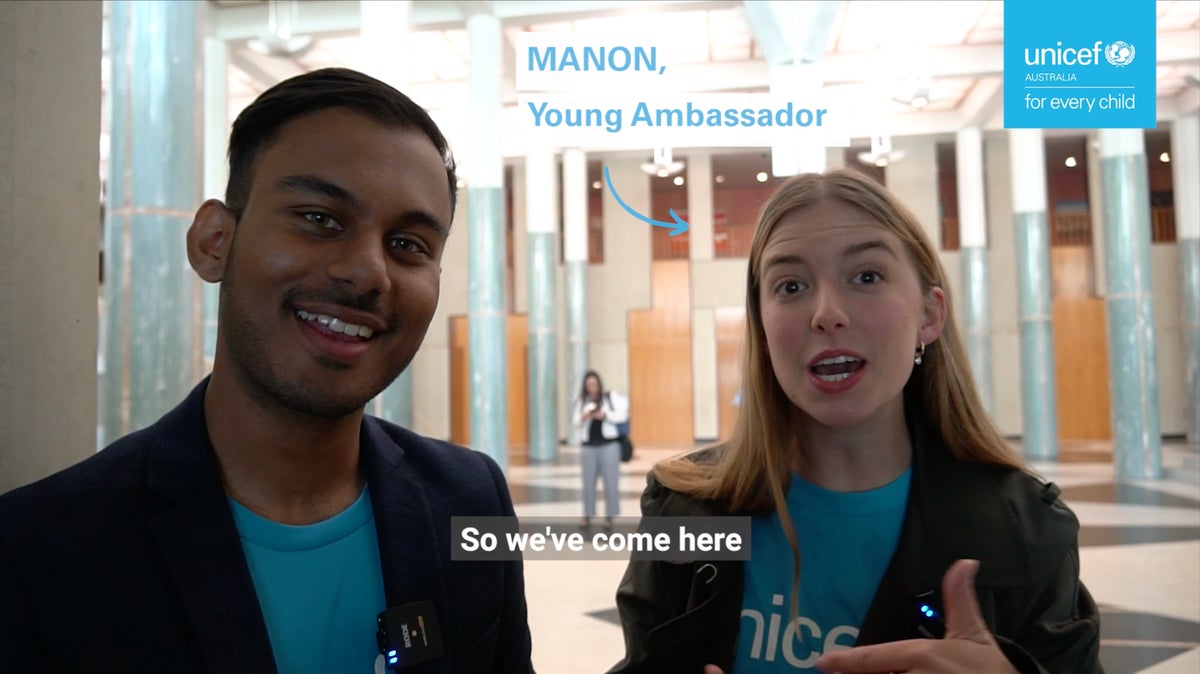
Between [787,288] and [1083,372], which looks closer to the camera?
[787,288]

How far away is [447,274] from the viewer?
65.2ft

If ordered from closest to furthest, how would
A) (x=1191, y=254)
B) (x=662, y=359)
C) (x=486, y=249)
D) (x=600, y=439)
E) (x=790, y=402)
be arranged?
(x=790, y=402), (x=600, y=439), (x=486, y=249), (x=1191, y=254), (x=662, y=359)

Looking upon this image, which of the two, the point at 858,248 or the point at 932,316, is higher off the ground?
the point at 858,248

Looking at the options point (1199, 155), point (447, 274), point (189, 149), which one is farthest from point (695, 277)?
point (189, 149)

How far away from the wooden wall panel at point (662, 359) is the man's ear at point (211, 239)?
18841 millimetres

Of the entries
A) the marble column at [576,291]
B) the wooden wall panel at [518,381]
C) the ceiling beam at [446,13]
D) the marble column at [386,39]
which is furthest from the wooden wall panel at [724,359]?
the marble column at [386,39]

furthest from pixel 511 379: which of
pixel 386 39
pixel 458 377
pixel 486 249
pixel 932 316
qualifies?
pixel 932 316

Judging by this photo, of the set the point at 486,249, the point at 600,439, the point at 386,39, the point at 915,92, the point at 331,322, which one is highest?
the point at 386,39

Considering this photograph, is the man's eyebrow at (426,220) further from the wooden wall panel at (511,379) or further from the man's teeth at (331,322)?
the wooden wall panel at (511,379)

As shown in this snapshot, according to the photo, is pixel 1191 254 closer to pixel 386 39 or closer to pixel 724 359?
pixel 724 359

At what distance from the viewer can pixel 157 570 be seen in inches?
47.9

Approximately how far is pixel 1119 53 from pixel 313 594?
2559mm

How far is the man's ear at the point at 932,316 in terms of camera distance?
1.74m

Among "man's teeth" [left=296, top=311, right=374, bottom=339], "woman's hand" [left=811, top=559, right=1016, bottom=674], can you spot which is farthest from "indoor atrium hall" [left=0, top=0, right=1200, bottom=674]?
Answer: "woman's hand" [left=811, top=559, right=1016, bottom=674]
